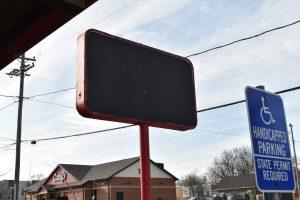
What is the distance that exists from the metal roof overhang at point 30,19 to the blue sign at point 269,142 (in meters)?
1.86

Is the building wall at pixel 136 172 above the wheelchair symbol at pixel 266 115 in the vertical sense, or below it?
above

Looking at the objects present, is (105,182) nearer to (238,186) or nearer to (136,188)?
(136,188)

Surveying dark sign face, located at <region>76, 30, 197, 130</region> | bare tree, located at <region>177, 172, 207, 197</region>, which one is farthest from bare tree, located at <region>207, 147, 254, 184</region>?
dark sign face, located at <region>76, 30, 197, 130</region>

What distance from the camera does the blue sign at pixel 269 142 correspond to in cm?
367

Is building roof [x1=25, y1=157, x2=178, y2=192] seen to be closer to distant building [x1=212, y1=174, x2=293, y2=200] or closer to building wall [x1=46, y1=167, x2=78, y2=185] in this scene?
building wall [x1=46, y1=167, x2=78, y2=185]

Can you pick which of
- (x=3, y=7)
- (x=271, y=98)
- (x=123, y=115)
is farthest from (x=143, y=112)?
(x=3, y=7)

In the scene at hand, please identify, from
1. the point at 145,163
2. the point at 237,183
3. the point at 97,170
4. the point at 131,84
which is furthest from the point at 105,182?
the point at 131,84

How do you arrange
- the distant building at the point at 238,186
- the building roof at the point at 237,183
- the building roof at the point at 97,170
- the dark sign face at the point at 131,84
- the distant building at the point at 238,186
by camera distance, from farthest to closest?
1. the building roof at the point at 237,183
2. the distant building at the point at 238,186
3. the distant building at the point at 238,186
4. the building roof at the point at 97,170
5. the dark sign face at the point at 131,84

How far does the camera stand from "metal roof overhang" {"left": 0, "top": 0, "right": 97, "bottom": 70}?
377 centimetres

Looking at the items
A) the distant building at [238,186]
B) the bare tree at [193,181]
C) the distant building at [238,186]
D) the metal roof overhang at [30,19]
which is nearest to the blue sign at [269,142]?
the metal roof overhang at [30,19]

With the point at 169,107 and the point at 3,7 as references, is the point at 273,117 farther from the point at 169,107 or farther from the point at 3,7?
the point at 3,7

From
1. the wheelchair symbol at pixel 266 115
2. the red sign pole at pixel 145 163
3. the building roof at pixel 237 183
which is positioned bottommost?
the red sign pole at pixel 145 163

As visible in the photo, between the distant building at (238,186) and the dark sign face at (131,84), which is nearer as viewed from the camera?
the dark sign face at (131,84)

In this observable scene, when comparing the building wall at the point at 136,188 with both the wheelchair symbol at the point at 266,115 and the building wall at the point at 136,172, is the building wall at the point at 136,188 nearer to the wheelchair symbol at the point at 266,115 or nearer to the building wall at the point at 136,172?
the building wall at the point at 136,172
